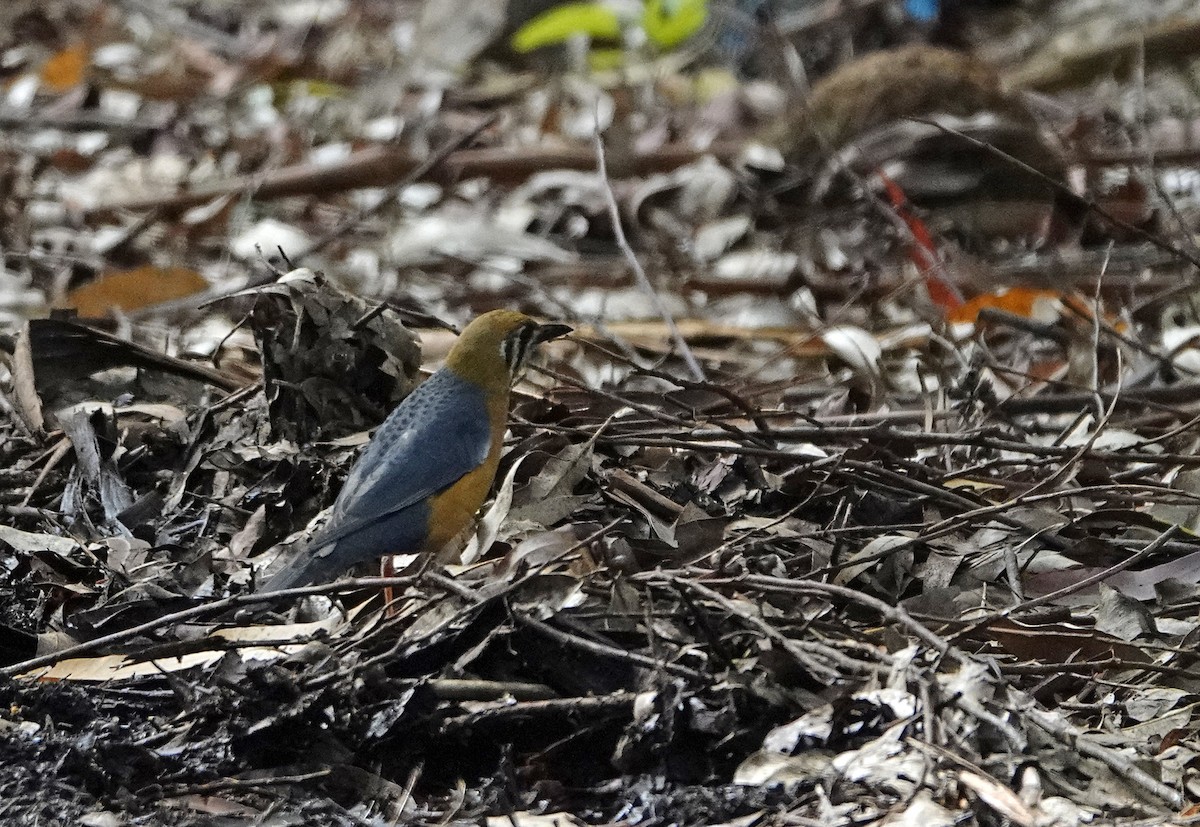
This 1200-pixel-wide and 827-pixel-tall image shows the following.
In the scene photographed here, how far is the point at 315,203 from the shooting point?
917cm

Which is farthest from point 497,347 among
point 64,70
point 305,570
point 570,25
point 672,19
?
point 64,70

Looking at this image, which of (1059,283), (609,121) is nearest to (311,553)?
(1059,283)

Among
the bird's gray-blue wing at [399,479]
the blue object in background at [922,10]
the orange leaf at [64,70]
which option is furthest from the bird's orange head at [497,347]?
the blue object in background at [922,10]

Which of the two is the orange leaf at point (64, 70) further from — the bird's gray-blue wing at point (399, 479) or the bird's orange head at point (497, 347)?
the bird's gray-blue wing at point (399, 479)

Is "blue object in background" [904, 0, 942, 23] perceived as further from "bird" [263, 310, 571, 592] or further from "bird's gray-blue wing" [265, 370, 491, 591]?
"bird's gray-blue wing" [265, 370, 491, 591]

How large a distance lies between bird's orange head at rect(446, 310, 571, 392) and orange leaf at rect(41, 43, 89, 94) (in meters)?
7.83

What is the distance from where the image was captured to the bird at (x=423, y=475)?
3982mm

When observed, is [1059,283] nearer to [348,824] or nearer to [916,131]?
[916,131]

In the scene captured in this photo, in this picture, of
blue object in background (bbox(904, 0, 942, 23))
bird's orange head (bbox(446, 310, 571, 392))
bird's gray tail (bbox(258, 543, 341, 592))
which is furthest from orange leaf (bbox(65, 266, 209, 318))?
blue object in background (bbox(904, 0, 942, 23))

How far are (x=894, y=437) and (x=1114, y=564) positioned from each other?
748mm

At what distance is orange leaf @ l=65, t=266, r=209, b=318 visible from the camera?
6895mm

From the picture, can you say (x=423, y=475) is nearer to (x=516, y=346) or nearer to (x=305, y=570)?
(x=305, y=570)

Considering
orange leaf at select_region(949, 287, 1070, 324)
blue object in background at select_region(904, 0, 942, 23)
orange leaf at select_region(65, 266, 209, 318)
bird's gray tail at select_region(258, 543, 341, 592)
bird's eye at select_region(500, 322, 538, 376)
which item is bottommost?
blue object in background at select_region(904, 0, 942, 23)

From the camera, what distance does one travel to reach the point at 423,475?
13.6ft
